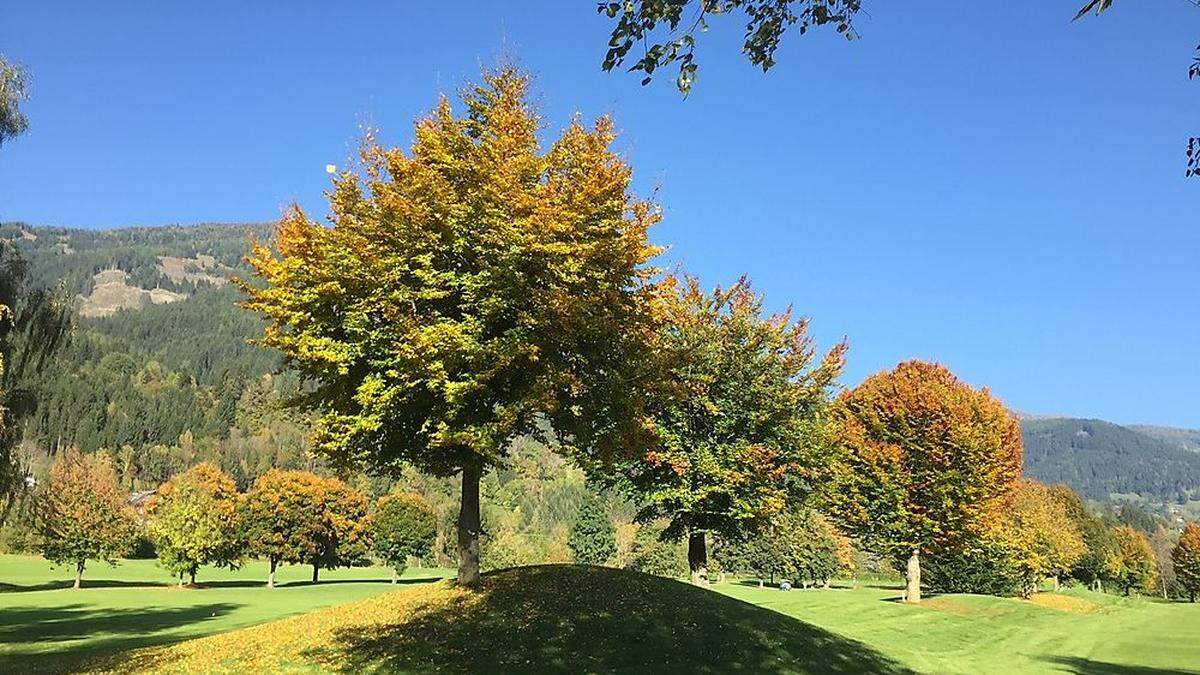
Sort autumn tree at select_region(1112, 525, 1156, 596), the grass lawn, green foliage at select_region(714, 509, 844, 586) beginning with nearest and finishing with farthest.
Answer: the grass lawn → green foliage at select_region(714, 509, 844, 586) → autumn tree at select_region(1112, 525, 1156, 596)

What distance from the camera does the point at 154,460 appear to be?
172 m

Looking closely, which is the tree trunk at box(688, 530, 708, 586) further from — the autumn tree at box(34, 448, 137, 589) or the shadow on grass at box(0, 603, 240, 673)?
the autumn tree at box(34, 448, 137, 589)

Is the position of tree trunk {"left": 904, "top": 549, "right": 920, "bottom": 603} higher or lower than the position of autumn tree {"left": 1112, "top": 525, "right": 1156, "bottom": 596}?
higher

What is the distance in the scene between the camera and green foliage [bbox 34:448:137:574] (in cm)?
5966

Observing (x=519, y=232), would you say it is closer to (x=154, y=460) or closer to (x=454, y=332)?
(x=454, y=332)

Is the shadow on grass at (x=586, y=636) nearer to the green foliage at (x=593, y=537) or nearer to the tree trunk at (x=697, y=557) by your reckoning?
the tree trunk at (x=697, y=557)

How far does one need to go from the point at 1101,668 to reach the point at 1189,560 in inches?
4038

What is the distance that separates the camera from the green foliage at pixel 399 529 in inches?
3406

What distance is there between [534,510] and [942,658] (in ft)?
486

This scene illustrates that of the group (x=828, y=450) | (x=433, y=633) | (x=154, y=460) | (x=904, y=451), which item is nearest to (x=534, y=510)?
(x=154, y=460)

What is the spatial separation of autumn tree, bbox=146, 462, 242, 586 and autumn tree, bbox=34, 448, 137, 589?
9.54 feet

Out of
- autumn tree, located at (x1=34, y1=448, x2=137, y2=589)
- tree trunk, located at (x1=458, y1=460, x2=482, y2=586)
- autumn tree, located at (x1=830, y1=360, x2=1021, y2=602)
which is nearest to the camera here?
tree trunk, located at (x1=458, y1=460, x2=482, y2=586)

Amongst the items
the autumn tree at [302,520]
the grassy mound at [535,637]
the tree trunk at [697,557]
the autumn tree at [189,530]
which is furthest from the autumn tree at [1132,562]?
the autumn tree at [189,530]

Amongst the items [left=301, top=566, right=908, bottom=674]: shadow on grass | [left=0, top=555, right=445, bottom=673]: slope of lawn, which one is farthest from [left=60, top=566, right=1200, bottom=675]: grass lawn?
[left=0, top=555, right=445, bottom=673]: slope of lawn
